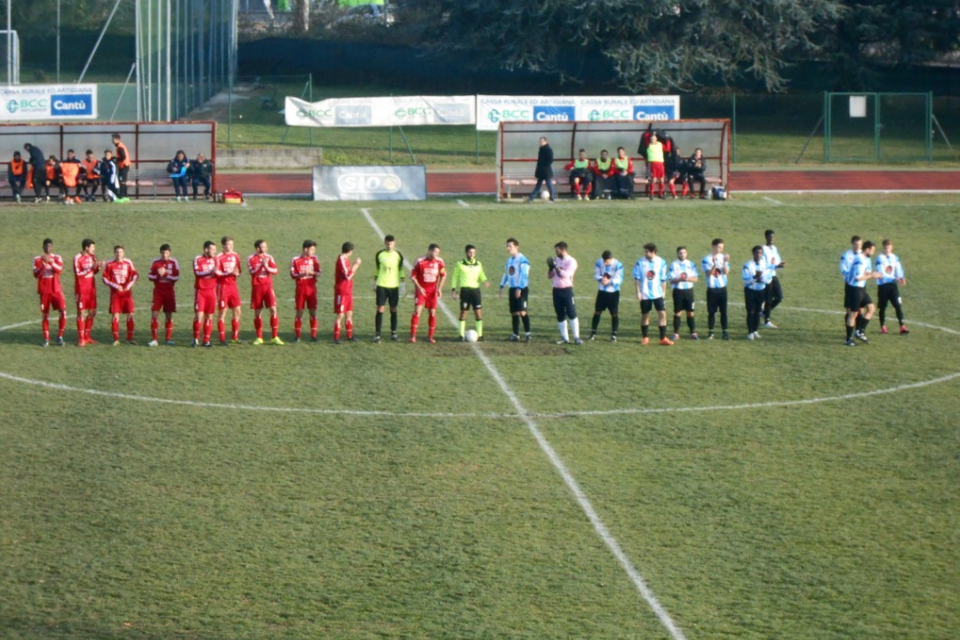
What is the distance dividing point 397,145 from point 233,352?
27.3 meters

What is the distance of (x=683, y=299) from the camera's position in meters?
22.7

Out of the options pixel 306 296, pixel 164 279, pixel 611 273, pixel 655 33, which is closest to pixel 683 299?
pixel 611 273

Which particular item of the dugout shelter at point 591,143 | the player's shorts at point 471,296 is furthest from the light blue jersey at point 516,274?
the dugout shelter at point 591,143

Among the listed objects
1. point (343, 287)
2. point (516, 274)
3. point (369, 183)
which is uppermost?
point (369, 183)

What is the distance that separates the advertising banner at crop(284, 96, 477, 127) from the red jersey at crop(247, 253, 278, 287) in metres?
20.2

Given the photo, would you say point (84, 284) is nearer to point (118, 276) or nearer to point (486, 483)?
point (118, 276)

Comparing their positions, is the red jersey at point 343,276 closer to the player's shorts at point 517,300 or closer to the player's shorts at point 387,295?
the player's shorts at point 387,295

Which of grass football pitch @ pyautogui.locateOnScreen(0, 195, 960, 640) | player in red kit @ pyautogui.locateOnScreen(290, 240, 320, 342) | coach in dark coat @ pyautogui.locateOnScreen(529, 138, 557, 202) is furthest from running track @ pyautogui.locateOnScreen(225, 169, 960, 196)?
player in red kit @ pyautogui.locateOnScreen(290, 240, 320, 342)

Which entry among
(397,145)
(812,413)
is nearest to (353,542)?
(812,413)

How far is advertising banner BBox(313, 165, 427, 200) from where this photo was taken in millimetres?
37062

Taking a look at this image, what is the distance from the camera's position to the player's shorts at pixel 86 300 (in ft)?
71.0

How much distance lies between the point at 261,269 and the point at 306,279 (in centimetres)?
76

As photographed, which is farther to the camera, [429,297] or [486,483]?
[429,297]

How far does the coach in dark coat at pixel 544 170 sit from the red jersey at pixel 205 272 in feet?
52.4
